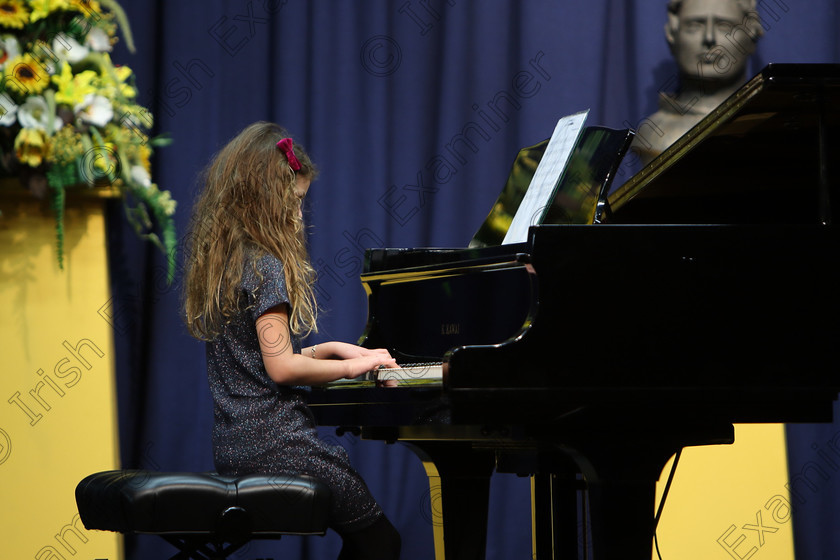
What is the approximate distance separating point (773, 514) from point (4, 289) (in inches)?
108

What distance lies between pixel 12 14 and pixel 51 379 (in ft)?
3.78

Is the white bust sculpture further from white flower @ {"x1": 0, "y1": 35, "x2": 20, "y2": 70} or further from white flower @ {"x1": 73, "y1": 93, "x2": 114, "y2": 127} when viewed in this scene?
white flower @ {"x1": 0, "y1": 35, "x2": 20, "y2": 70}

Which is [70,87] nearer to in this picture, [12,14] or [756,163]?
[12,14]

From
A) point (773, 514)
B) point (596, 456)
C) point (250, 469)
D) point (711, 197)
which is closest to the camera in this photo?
point (596, 456)

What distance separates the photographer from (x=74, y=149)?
9.71ft

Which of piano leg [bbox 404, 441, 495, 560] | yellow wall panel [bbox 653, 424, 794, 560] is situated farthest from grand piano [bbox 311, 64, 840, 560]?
yellow wall panel [bbox 653, 424, 794, 560]

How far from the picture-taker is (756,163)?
2082 millimetres

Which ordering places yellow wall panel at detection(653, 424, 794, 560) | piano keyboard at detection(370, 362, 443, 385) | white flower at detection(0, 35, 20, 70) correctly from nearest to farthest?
piano keyboard at detection(370, 362, 443, 385), white flower at detection(0, 35, 20, 70), yellow wall panel at detection(653, 424, 794, 560)

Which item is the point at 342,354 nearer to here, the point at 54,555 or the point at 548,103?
the point at 54,555

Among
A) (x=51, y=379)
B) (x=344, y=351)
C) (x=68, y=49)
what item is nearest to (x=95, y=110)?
(x=68, y=49)

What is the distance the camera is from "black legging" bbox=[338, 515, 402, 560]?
6.66ft

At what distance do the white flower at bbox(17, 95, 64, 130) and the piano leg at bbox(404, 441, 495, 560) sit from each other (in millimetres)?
1560

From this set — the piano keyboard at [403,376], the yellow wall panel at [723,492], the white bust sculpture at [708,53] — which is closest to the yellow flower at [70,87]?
the piano keyboard at [403,376]

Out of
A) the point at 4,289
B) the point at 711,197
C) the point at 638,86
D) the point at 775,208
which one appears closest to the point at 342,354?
the point at 711,197
